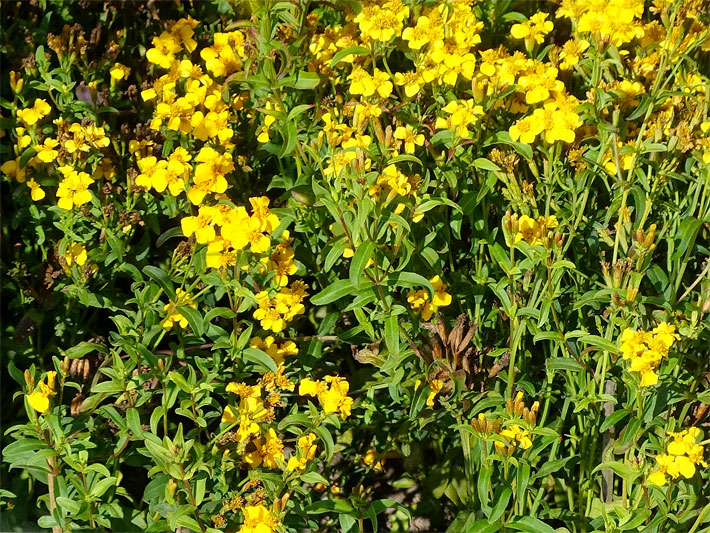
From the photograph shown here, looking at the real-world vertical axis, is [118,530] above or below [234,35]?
below

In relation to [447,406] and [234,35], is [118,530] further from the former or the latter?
[234,35]

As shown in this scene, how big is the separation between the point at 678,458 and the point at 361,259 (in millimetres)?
855

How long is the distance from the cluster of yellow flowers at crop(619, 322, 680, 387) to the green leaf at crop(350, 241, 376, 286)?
62cm

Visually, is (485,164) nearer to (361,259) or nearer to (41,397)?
(361,259)

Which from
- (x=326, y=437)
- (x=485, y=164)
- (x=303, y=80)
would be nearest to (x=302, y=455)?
(x=326, y=437)

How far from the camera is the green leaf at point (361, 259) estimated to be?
209 centimetres

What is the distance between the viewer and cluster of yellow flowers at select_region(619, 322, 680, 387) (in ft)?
6.66

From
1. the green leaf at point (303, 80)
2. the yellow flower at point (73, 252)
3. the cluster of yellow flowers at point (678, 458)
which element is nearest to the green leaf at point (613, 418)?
the cluster of yellow flowers at point (678, 458)

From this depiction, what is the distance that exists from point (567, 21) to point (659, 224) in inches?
30.0

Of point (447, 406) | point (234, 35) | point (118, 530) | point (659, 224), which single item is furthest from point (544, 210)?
point (118, 530)

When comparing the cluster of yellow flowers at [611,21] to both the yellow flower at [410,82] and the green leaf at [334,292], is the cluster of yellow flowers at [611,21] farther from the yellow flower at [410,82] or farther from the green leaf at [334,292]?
the green leaf at [334,292]

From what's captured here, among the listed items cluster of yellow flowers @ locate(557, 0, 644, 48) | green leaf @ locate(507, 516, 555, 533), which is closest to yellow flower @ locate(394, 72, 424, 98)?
cluster of yellow flowers @ locate(557, 0, 644, 48)

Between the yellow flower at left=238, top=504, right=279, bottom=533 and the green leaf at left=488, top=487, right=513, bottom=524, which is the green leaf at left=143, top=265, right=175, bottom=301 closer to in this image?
the yellow flower at left=238, top=504, right=279, bottom=533

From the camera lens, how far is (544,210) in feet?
8.21
